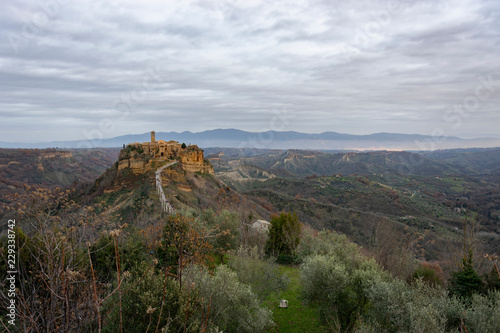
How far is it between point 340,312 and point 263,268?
3.77 metres

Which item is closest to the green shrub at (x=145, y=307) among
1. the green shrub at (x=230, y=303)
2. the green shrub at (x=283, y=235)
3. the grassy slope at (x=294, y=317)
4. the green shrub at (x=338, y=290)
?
the green shrub at (x=230, y=303)

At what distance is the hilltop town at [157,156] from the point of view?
47.9m

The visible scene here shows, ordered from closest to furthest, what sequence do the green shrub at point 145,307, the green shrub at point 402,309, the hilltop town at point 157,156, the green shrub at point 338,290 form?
the green shrub at point 145,307 → the green shrub at point 402,309 → the green shrub at point 338,290 → the hilltop town at point 157,156

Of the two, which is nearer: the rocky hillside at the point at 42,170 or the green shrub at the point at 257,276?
the green shrub at the point at 257,276

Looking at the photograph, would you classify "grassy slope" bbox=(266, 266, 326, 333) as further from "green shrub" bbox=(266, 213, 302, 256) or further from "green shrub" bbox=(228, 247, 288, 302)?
"green shrub" bbox=(266, 213, 302, 256)

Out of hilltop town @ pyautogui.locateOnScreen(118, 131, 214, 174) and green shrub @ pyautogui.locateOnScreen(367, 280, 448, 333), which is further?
hilltop town @ pyautogui.locateOnScreen(118, 131, 214, 174)

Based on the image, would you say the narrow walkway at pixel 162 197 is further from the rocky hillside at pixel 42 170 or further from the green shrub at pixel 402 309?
the rocky hillside at pixel 42 170

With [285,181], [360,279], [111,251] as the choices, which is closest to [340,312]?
[360,279]

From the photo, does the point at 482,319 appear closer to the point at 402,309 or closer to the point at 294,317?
the point at 402,309

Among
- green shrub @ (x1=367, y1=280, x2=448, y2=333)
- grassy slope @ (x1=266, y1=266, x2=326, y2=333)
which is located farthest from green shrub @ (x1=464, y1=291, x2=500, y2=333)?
grassy slope @ (x1=266, y1=266, x2=326, y2=333)

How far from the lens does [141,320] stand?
704 cm

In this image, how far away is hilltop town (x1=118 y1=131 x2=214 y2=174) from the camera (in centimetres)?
4788

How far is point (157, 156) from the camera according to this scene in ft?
177

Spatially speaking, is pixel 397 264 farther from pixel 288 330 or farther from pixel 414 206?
pixel 414 206
